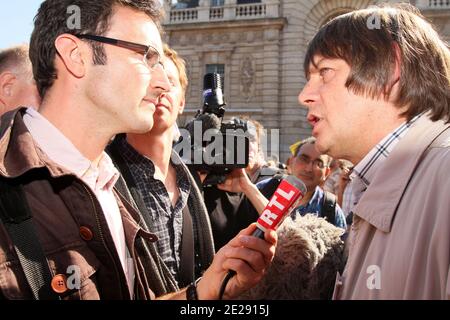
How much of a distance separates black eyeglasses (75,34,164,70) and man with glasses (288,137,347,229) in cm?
223

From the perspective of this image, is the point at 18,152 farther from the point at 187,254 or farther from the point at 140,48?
the point at 187,254

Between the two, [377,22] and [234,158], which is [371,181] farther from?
[234,158]

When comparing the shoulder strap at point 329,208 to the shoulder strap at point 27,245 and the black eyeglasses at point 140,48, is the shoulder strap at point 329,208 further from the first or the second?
the shoulder strap at point 27,245

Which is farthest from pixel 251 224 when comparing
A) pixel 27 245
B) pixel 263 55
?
pixel 263 55

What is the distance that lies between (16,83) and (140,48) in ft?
4.91

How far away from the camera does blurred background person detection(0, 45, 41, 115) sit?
2.91 m

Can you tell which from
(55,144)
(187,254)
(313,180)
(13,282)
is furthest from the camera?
(313,180)

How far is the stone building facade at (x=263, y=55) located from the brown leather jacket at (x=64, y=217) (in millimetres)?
17586

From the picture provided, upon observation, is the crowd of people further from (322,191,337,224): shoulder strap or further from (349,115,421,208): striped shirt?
(322,191,337,224): shoulder strap

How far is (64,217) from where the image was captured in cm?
157

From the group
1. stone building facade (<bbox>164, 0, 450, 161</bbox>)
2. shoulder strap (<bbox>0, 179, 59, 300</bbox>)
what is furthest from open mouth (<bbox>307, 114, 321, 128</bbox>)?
stone building facade (<bbox>164, 0, 450, 161</bbox>)

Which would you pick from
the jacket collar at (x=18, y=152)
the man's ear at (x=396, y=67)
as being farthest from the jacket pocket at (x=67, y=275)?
the man's ear at (x=396, y=67)

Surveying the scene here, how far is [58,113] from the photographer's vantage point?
1.77m

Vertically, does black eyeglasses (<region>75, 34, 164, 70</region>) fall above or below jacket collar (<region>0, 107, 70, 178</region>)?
above
